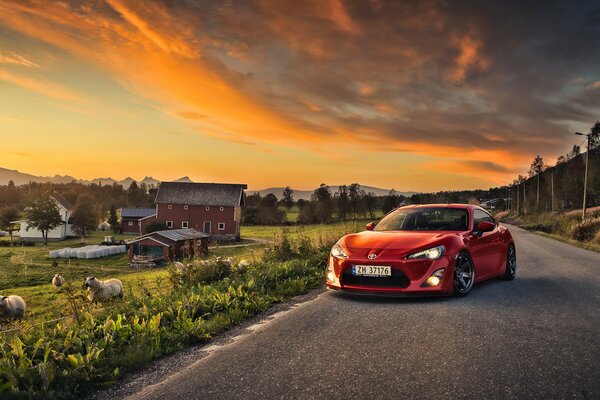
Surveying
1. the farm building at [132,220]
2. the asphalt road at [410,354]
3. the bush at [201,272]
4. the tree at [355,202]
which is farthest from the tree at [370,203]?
the asphalt road at [410,354]

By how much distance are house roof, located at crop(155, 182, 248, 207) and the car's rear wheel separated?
2795 inches

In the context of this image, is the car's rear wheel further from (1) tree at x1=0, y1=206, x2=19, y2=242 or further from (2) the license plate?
(1) tree at x1=0, y1=206, x2=19, y2=242

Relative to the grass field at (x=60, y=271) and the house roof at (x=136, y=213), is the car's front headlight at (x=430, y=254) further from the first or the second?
the house roof at (x=136, y=213)

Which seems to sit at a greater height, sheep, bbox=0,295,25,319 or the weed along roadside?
the weed along roadside

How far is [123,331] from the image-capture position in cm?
587

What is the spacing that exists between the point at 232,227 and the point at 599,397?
74.8 meters

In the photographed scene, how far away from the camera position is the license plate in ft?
24.7

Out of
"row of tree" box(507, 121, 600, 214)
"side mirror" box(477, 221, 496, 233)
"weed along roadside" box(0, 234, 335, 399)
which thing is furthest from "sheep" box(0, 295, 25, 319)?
"row of tree" box(507, 121, 600, 214)

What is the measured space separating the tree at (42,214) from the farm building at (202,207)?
15.2 meters

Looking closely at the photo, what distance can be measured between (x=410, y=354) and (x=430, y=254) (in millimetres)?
3046

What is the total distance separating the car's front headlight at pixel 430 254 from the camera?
297 inches

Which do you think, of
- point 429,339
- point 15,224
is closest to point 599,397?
point 429,339

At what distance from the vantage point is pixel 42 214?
78312 millimetres

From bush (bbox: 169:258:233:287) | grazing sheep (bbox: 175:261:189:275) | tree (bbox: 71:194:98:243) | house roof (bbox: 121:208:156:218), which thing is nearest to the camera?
bush (bbox: 169:258:233:287)
